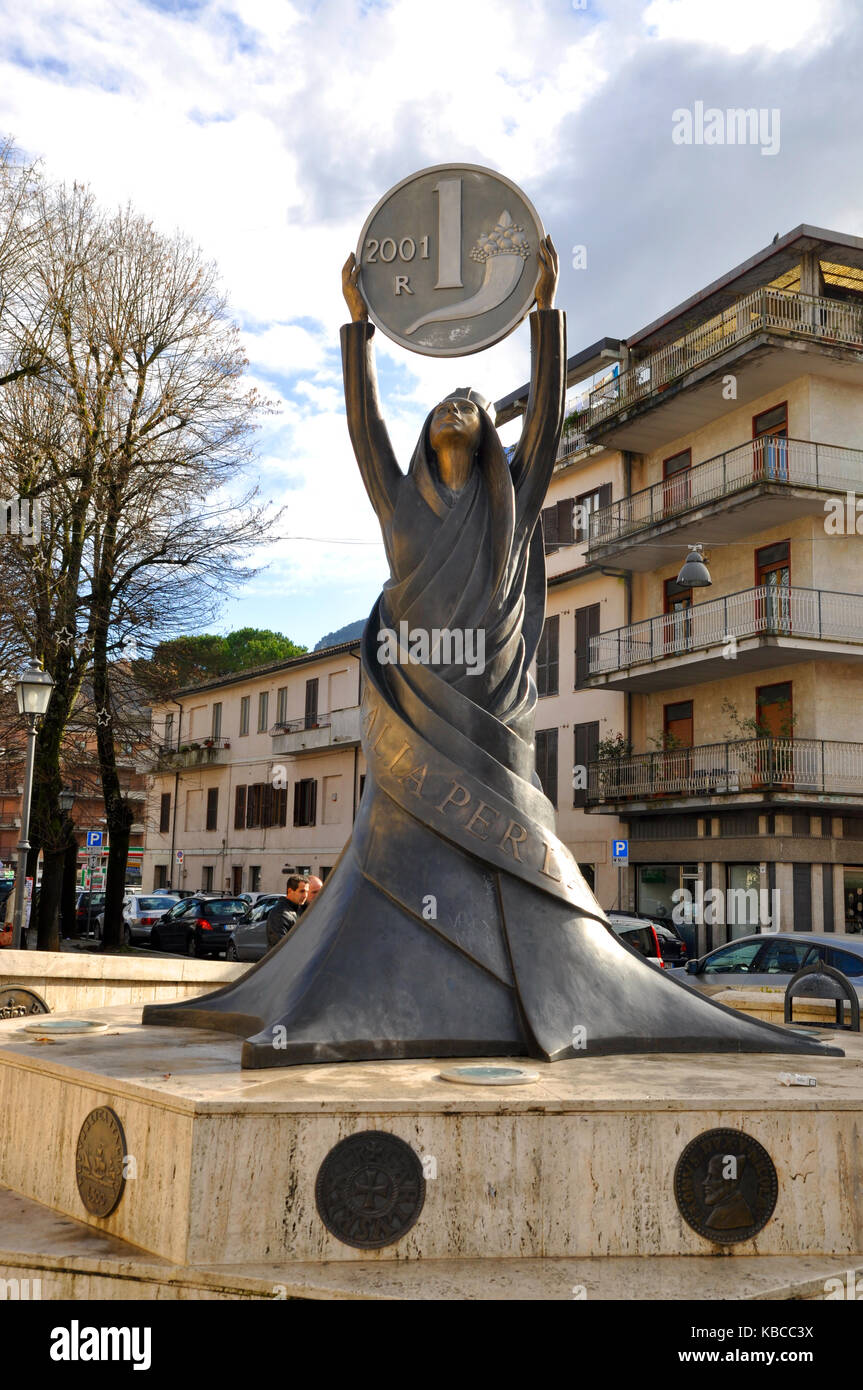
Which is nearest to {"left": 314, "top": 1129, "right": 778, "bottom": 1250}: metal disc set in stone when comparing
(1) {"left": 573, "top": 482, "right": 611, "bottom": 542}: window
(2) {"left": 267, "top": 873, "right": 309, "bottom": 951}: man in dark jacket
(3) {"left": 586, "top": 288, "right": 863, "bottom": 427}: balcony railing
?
(2) {"left": 267, "top": 873, "right": 309, "bottom": 951}: man in dark jacket

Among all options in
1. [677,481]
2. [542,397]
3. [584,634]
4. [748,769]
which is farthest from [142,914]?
[542,397]

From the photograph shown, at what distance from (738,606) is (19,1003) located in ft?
72.5

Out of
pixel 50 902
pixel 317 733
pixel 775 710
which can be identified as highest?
pixel 317 733

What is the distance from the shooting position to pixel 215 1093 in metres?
4.12

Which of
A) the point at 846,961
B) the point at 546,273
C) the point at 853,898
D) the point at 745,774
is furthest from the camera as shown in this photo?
the point at 853,898

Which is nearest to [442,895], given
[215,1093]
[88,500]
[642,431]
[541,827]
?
[541,827]

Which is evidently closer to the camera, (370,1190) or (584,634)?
(370,1190)

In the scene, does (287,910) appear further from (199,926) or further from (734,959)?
(199,926)

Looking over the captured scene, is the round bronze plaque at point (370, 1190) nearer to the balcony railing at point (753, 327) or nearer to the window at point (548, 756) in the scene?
the balcony railing at point (753, 327)

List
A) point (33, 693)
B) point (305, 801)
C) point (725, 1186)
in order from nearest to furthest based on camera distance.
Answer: point (725, 1186), point (33, 693), point (305, 801)

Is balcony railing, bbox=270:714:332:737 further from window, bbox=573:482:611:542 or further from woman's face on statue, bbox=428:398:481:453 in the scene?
woman's face on statue, bbox=428:398:481:453

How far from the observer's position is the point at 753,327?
84.8ft

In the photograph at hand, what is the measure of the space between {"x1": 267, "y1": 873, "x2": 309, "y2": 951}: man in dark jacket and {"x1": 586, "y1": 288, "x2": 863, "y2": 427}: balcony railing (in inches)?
769

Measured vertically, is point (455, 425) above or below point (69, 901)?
above
